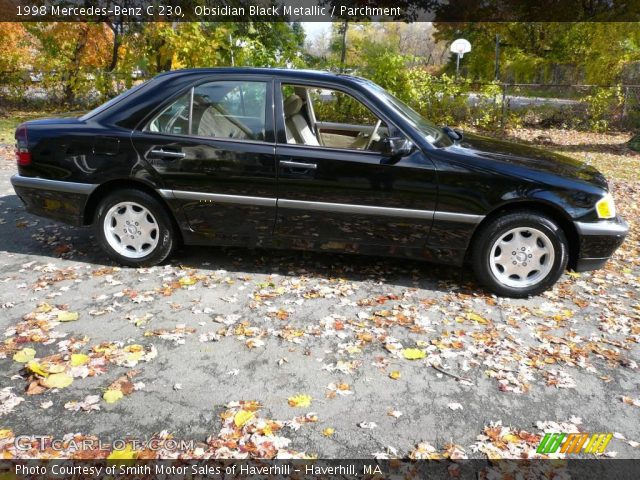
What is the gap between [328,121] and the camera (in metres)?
5.27

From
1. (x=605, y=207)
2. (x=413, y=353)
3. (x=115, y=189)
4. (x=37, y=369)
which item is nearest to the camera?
(x=37, y=369)

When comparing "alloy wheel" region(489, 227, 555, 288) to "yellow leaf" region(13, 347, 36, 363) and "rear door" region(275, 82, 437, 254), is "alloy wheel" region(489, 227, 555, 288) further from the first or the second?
"yellow leaf" region(13, 347, 36, 363)

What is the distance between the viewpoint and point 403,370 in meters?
2.99

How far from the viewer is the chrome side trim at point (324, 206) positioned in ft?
12.6

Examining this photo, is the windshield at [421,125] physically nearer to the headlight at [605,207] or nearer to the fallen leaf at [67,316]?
the headlight at [605,207]

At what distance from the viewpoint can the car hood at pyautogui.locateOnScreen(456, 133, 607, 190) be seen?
388 centimetres

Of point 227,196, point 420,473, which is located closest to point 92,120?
point 227,196

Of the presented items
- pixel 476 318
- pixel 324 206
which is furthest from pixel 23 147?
pixel 476 318

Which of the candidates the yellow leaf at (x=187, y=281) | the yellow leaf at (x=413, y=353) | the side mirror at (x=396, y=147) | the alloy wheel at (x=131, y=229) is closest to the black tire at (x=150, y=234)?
the alloy wheel at (x=131, y=229)

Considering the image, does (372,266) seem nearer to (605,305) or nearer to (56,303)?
(605,305)

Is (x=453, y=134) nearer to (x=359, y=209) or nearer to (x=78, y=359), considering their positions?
(x=359, y=209)

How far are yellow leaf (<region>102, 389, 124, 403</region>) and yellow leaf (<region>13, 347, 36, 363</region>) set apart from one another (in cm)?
66

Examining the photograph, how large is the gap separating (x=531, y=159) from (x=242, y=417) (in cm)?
316

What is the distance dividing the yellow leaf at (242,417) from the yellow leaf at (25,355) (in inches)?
55.9
